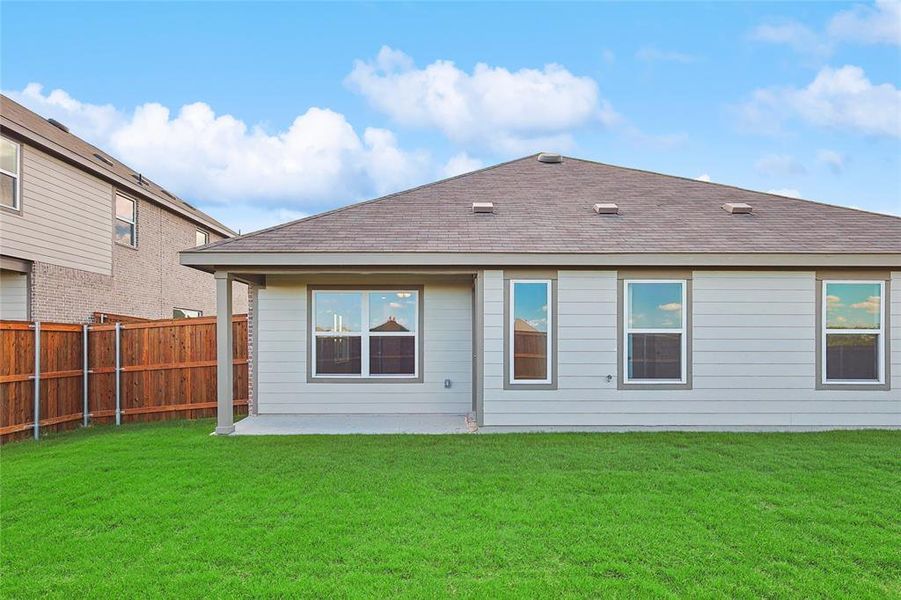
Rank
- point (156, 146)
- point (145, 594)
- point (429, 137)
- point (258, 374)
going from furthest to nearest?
point (429, 137) < point (156, 146) < point (258, 374) < point (145, 594)

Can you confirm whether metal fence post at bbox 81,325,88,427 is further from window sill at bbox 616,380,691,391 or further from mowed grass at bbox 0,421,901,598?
window sill at bbox 616,380,691,391

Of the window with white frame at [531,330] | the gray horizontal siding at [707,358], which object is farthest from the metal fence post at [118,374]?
the window with white frame at [531,330]

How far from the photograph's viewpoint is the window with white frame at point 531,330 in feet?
27.5

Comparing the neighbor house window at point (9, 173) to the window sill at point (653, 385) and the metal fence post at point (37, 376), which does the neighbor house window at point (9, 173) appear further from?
the window sill at point (653, 385)

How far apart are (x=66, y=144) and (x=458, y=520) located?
12263mm

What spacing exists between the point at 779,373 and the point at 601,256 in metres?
3.26

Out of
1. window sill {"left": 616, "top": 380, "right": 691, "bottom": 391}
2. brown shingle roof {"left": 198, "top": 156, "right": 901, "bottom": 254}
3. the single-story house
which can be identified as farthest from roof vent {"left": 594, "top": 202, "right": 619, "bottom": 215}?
window sill {"left": 616, "top": 380, "right": 691, "bottom": 391}

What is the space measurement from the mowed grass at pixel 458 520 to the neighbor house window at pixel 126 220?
7.66 meters

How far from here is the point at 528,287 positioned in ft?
27.5

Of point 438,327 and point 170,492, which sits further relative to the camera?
point 438,327

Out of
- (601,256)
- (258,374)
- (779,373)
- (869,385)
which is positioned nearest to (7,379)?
(258,374)

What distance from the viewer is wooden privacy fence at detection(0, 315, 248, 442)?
30.2 feet

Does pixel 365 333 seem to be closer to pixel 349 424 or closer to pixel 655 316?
pixel 349 424

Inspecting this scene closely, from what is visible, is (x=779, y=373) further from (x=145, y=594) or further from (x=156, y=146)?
(x=156, y=146)
